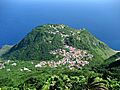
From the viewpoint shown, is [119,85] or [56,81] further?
[119,85]

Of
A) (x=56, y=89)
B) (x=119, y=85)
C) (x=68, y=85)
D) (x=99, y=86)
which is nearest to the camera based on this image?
(x=99, y=86)

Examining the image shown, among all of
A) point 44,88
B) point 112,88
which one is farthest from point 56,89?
point 112,88

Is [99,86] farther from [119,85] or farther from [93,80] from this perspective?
[119,85]

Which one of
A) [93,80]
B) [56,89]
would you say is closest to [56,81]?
[56,89]

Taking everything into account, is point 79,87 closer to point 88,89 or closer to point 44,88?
point 44,88

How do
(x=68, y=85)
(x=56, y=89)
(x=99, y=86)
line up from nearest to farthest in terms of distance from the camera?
(x=99, y=86)
(x=56, y=89)
(x=68, y=85)

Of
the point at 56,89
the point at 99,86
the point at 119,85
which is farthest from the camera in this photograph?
the point at 119,85

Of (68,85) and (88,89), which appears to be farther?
(68,85)

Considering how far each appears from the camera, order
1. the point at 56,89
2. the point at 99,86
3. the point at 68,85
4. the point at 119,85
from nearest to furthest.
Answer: the point at 99,86 → the point at 56,89 → the point at 68,85 → the point at 119,85
